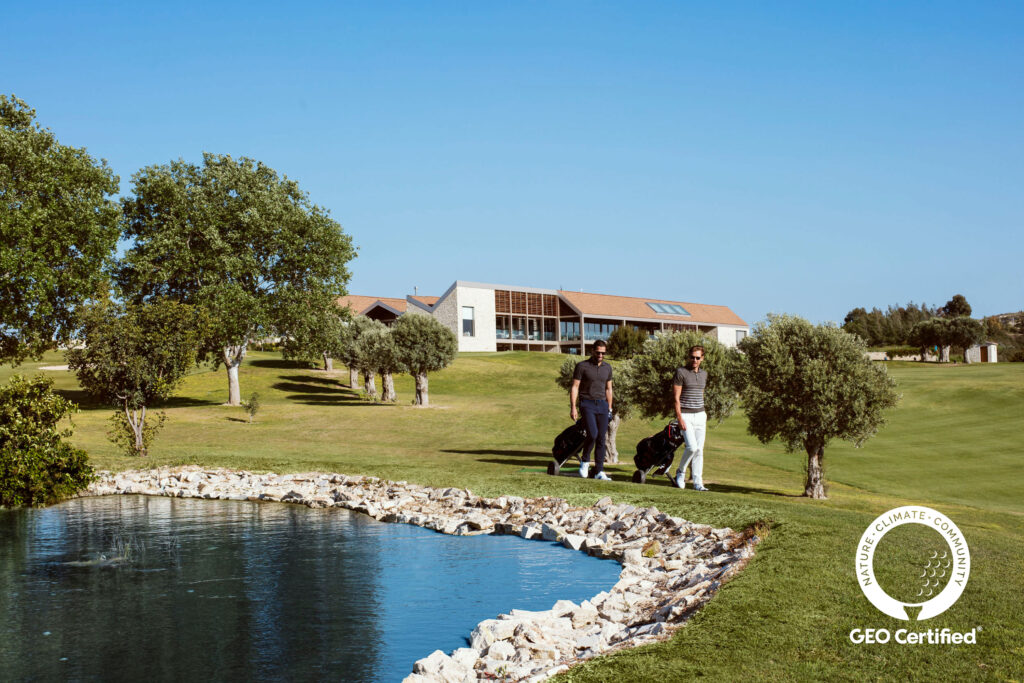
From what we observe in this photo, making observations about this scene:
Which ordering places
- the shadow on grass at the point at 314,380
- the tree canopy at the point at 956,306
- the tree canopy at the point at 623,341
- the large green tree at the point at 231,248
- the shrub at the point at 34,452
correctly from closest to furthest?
the shrub at the point at 34,452 → the large green tree at the point at 231,248 → the shadow on grass at the point at 314,380 → the tree canopy at the point at 623,341 → the tree canopy at the point at 956,306

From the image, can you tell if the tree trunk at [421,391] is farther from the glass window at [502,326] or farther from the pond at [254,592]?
the glass window at [502,326]

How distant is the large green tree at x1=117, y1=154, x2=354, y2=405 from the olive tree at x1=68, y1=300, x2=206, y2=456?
20.3 m

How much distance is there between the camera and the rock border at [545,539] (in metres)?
7.94

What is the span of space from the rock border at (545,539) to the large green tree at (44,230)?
54.9 feet

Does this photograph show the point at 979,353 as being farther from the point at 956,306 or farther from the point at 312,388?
the point at 312,388

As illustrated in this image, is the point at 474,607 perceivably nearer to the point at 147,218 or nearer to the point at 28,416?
the point at 28,416

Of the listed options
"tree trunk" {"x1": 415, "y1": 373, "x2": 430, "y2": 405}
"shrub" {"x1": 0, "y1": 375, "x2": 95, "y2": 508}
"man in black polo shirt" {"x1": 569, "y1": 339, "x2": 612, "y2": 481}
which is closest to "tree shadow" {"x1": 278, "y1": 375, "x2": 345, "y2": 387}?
"tree trunk" {"x1": 415, "y1": 373, "x2": 430, "y2": 405}

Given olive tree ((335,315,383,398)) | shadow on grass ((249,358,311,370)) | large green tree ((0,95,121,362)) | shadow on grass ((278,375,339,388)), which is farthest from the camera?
shadow on grass ((249,358,311,370))

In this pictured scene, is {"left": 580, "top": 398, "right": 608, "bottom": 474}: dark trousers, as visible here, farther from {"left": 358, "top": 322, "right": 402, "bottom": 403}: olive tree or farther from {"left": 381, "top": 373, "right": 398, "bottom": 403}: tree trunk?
{"left": 381, "top": 373, "right": 398, "bottom": 403}: tree trunk

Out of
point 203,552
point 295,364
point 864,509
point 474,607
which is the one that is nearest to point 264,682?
point 474,607

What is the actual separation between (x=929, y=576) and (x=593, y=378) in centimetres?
951

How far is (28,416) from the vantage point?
19766 millimetres

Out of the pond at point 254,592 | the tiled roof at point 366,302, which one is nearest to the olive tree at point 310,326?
the pond at point 254,592

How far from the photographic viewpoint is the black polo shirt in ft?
57.2
